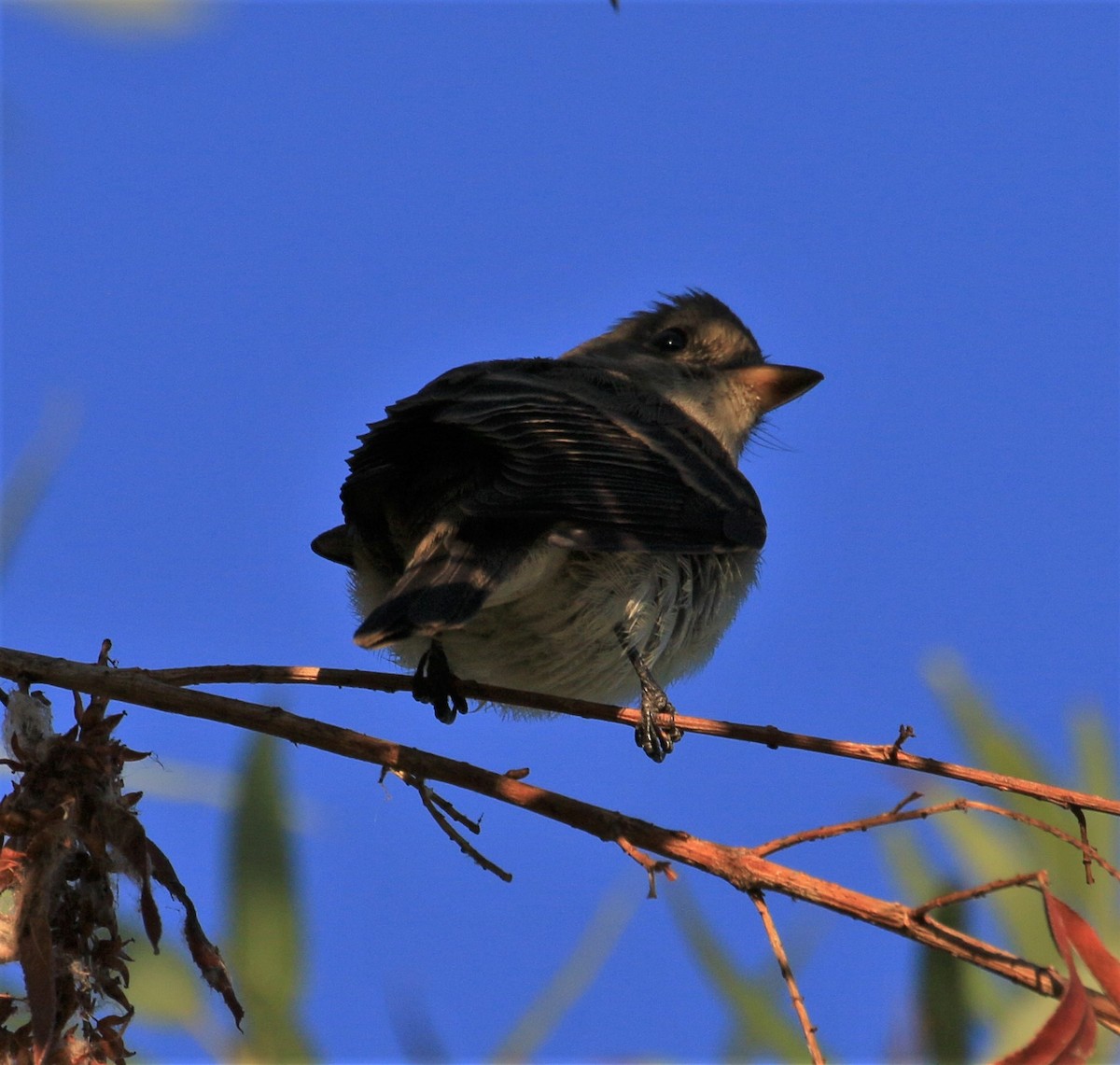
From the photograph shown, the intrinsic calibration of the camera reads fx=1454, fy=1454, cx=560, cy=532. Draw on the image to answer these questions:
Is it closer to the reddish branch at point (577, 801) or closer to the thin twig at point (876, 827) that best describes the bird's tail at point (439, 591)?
the reddish branch at point (577, 801)

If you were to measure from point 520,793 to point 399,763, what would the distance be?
0.21m

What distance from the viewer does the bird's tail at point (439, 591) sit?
2557 millimetres

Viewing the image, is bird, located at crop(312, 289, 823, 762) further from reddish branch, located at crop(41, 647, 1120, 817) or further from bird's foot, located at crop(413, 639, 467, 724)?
reddish branch, located at crop(41, 647, 1120, 817)

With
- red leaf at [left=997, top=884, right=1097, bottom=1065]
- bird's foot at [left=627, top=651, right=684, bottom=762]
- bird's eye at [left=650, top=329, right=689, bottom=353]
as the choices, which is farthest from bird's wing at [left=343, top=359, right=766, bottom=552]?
red leaf at [left=997, top=884, right=1097, bottom=1065]

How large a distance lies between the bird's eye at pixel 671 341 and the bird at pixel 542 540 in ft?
2.92

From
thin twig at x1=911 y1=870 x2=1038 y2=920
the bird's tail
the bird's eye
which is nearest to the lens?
thin twig at x1=911 y1=870 x2=1038 y2=920

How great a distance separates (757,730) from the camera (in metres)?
2.14

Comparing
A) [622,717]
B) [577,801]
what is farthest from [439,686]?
[577,801]

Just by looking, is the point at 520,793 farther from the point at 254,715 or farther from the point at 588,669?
the point at 588,669

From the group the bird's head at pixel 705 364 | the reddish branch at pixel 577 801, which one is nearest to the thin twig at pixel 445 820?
the reddish branch at pixel 577 801

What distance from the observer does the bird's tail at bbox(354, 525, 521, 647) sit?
2.56 m

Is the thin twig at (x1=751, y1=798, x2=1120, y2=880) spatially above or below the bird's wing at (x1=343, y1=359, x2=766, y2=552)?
below

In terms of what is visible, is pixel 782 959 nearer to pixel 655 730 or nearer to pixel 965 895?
pixel 965 895

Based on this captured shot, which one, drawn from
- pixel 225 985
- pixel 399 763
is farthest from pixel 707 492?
pixel 225 985
